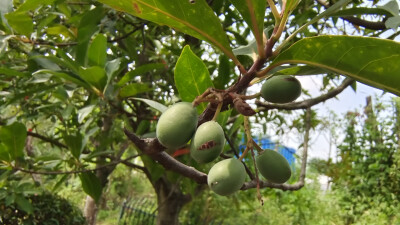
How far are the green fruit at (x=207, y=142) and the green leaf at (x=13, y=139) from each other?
1.15 meters

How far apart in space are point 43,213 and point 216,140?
3.98 m

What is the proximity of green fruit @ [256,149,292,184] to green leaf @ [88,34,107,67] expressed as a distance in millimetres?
817

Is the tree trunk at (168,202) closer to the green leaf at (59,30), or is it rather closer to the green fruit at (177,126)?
the green leaf at (59,30)

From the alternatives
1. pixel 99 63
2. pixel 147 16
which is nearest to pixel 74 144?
pixel 99 63

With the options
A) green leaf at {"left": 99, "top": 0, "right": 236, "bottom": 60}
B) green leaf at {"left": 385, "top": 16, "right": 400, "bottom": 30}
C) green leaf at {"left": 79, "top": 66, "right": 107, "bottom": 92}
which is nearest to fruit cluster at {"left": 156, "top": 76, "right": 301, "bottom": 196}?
green leaf at {"left": 99, "top": 0, "right": 236, "bottom": 60}

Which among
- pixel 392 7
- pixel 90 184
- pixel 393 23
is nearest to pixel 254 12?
pixel 393 23

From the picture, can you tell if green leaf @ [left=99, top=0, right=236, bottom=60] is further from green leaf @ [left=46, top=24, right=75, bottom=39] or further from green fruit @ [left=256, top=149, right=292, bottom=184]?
green leaf @ [left=46, top=24, right=75, bottom=39]

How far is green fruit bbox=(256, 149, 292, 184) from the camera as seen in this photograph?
673 millimetres

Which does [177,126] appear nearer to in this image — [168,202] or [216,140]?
[216,140]

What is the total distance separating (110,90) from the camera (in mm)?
1467

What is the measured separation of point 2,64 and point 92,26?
0.83m

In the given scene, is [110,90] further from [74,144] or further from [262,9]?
[262,9]

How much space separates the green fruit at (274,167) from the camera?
2.21 ft

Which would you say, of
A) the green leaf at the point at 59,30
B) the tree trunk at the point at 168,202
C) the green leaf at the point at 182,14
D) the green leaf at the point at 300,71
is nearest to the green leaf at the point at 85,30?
the green leaf at the point at 59,30
